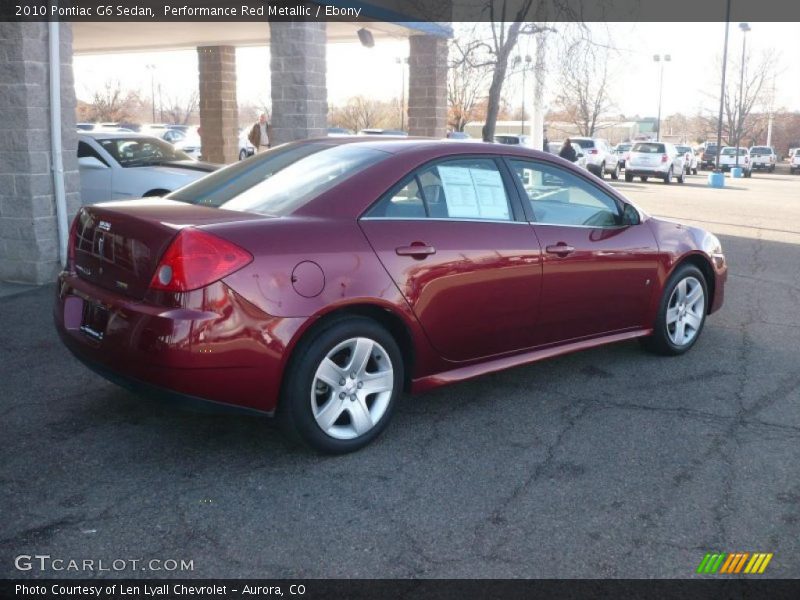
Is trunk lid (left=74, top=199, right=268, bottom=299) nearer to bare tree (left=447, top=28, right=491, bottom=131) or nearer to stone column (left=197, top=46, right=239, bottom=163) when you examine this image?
bare tree (left=447, top=28, right=491, bottom=131)

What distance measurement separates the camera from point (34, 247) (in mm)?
8320

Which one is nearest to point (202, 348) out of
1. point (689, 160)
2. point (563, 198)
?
point (563, 198)

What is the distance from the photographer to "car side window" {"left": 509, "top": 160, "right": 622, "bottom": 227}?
16.9ft

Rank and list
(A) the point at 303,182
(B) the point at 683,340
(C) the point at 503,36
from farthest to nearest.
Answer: (C) the point at 503,36, (B) the point at 683,340, (A) the point at 303,182

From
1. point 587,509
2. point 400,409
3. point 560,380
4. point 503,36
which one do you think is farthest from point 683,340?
point 503,36

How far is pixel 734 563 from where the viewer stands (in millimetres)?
3299

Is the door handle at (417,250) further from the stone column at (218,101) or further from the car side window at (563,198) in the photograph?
the stone column at (218,101)

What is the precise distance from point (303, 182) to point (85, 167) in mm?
7418

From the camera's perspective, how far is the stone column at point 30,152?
8070 mm

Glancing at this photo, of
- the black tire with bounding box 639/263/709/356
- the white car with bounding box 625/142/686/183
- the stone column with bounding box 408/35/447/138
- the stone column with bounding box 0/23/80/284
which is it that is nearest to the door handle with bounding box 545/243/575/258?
the black tire with bounding box 639/263/709/356

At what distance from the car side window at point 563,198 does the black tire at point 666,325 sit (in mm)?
685

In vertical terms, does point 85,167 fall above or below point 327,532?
above
